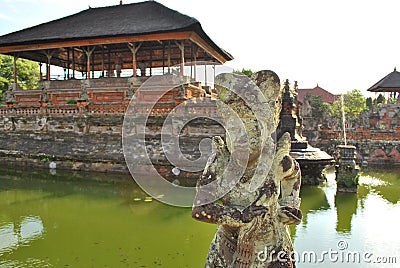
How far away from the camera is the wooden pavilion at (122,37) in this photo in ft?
44.4

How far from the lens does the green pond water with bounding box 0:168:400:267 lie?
4668 millimetres

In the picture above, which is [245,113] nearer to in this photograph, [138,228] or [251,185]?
[251,185]

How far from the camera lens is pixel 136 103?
40.2 ft

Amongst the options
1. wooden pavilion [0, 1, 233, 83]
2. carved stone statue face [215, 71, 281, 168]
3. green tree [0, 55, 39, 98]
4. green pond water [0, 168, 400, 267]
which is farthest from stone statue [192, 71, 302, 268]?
green tree [0, 55, 39, 98]

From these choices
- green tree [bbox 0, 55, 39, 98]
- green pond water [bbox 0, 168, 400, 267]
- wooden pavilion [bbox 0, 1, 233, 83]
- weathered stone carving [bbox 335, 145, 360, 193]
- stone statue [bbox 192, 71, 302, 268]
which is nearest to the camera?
stone statue [bbox 192, 71, 302, 268]

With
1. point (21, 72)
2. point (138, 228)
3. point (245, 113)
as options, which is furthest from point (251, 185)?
point (21, 72)

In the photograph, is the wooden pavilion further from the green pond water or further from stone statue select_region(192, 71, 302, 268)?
stone statue select_region(192, 71, 302, 268)

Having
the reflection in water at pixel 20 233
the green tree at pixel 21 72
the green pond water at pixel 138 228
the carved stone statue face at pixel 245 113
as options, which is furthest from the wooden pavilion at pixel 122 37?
the carved stone statue face at pixel 245 113

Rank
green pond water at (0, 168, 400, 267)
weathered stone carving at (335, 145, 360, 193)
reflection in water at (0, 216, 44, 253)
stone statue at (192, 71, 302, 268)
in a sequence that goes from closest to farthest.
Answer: stone statue at (192, 71, 302, 268) → green pond water at (0, 168, 400, 267) → reflection in water at (0, 216, 44, 253) → weathered stone carving at (335, 145, 360, 193)

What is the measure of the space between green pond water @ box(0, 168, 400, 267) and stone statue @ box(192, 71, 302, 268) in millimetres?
2436

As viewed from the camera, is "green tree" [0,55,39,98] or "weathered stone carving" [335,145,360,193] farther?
"green tree" [0,55,39,98]

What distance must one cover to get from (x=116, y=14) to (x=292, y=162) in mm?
16978

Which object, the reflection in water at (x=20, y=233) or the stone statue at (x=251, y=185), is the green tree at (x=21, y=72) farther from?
the stone statue at (x=251, y=185)

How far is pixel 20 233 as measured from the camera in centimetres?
574
